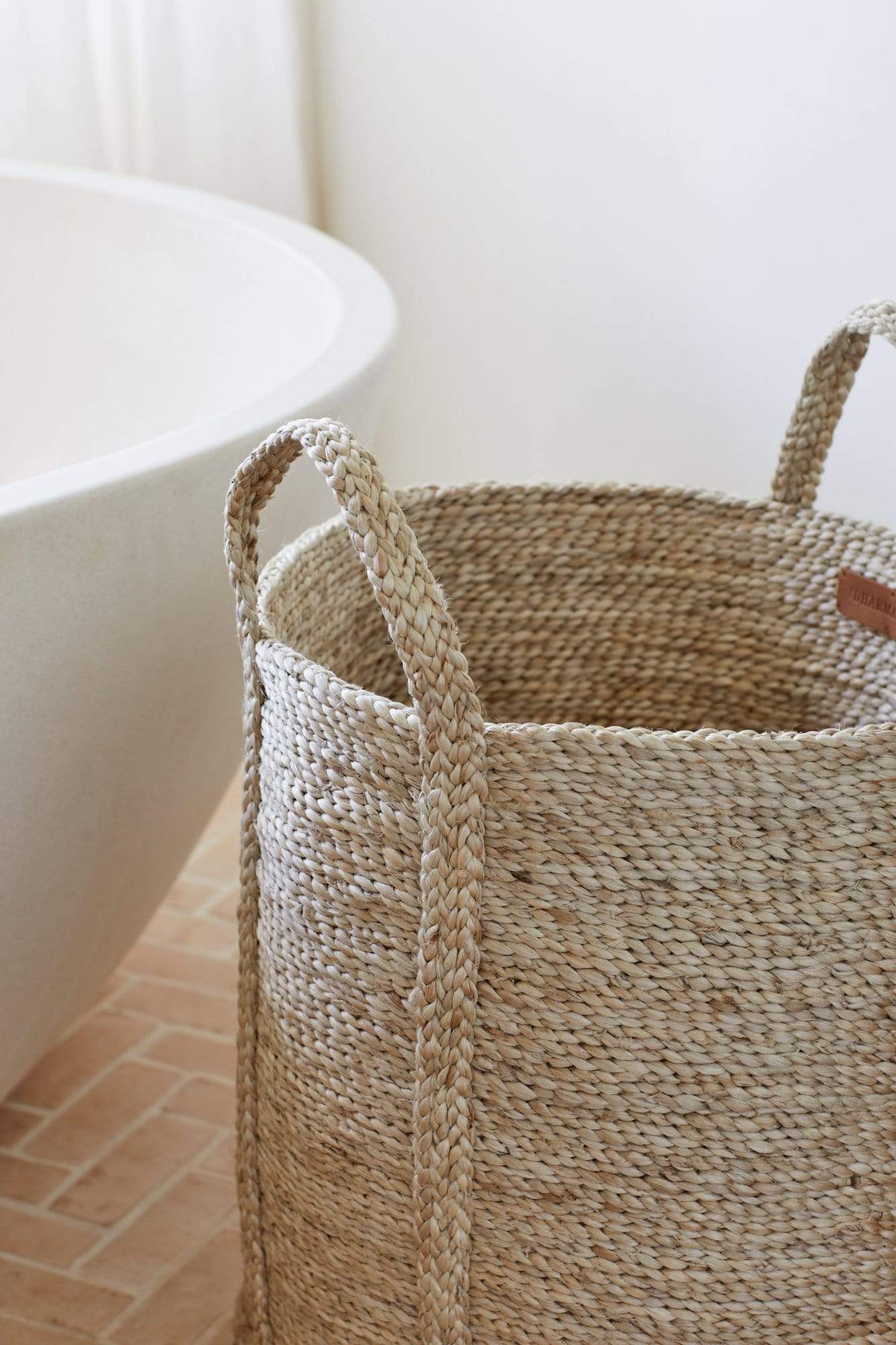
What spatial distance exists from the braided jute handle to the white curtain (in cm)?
105

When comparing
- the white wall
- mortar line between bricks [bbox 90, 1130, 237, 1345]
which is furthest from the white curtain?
mortar line between bricks [bbox 90, 1130, 237, 1345]

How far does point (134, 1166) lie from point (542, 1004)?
0.55 m

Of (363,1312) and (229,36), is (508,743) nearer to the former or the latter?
(363,1312)

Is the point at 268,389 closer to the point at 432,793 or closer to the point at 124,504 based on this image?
the point at 124,504

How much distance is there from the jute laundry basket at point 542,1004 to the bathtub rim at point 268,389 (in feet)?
0.29

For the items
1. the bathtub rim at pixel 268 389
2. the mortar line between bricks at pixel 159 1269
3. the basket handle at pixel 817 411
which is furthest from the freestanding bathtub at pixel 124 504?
the basket handle at pixel 817 411

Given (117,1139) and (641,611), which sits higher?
(641,611)

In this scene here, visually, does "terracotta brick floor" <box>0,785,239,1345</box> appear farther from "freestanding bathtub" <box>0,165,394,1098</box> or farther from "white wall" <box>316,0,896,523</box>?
"white wall" <box>316,0,896,523</box>

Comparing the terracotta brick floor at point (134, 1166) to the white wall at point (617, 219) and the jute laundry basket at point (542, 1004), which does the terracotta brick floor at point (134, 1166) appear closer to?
the jute laundry basket at point (542, 1004)

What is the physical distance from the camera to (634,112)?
51.9 inches

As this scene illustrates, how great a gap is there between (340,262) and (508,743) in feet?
2.24

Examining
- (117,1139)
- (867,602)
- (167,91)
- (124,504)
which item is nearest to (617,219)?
(167,91)

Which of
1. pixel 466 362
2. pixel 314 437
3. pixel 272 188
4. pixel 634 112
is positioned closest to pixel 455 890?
pixel 314 437

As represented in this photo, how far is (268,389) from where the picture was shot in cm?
93
